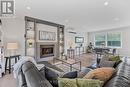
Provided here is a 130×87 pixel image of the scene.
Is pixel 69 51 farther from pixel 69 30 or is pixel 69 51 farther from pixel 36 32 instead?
pixel 36 32

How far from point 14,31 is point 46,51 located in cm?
246

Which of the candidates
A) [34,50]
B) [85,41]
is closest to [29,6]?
[34,50]

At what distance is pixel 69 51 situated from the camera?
9562 millimetres

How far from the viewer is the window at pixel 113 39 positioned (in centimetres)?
1058

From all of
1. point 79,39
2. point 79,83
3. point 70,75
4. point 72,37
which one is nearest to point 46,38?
point 72,37

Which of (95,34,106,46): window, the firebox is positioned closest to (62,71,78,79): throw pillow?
the firebox

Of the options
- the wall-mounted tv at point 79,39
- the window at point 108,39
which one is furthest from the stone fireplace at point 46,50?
the window at point 108,39

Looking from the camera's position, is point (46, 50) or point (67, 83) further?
point (46, 50)

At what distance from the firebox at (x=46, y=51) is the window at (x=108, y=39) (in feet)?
19.9

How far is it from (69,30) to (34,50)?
3.86 metres

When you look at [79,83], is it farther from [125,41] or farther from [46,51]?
[125,41]

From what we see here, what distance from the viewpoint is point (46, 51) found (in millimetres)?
7285

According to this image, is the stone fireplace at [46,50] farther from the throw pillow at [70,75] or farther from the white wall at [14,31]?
the throw pillow at [70,75]

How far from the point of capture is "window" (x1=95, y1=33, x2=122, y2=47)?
419 inches
